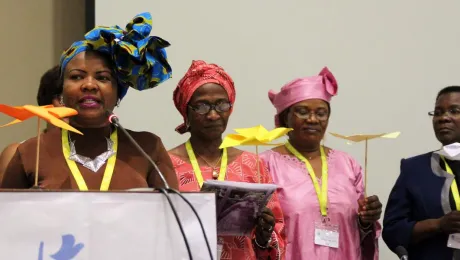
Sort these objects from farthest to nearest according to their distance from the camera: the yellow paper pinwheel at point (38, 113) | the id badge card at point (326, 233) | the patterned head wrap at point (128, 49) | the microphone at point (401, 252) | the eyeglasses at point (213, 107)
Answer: the id badge card at point (326, 233)
the microphone at point (401, 252)
the eyeglasses at point (213, 107)
the patterned head wrap at point (128, 49)
the yellow paper pinwheel at point (38, 113)

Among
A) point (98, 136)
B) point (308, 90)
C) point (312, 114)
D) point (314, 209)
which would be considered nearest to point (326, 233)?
point (314, 209)

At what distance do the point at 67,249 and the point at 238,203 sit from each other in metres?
0.71

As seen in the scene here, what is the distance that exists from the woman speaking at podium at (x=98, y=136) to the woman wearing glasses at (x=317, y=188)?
1003 millimetres

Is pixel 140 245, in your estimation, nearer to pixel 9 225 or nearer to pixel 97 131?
pixel 9 225

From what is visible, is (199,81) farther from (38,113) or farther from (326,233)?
(38,113)

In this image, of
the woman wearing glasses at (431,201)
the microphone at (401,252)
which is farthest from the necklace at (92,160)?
the woman wearing glasses at (431,201)

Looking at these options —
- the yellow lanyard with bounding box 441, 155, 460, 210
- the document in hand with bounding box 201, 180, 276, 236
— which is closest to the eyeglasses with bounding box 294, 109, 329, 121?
the yellow lanyard with bounding box 441, 155, 460, 210

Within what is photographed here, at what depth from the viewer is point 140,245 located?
1313 millimetres

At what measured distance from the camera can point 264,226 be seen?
2215mm

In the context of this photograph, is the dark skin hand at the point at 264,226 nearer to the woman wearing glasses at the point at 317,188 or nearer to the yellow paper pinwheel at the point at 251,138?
the yellow paper pinwheel at the point at 251,138

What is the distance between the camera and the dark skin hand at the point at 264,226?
2.15 metres

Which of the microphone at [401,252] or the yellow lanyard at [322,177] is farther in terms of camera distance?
the yellow lanyard at [322,177]

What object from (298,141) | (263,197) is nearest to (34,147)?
(263,197)

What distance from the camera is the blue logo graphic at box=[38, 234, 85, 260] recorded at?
126 cm
